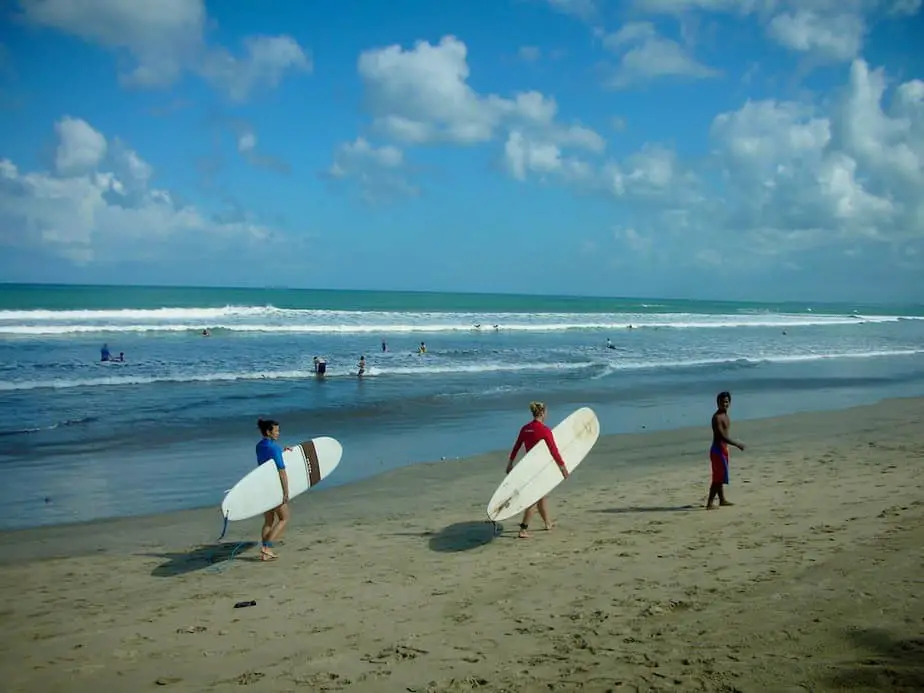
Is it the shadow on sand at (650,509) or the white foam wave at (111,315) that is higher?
the white foam wave at (111,315)

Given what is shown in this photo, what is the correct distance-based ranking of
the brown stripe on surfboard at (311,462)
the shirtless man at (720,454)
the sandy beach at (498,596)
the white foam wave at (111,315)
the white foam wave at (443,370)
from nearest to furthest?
the sandy beach at (498,596), the shirtless man at (720,454), the brown stripe on surfboard at (311,462), the white foam wave at (443,370), the white foam wave at (111,315)

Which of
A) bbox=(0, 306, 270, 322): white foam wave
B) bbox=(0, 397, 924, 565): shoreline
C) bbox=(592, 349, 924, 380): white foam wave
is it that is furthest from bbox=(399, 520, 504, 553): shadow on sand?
bbox=(0, 306, 270, 322): white foam wave

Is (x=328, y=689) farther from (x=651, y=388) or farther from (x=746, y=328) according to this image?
(x=746, y=328)

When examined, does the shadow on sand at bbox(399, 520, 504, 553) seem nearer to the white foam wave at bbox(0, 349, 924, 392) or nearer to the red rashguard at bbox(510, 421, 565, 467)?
the red rashguard at bbox(510, 421, 565, 467)

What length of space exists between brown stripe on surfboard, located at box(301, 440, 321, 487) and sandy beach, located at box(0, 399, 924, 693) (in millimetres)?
574

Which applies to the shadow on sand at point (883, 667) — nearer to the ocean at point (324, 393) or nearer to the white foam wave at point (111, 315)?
the ocean at point (324, 393)

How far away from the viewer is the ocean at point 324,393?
12.3 meters

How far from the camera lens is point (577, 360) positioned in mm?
32250

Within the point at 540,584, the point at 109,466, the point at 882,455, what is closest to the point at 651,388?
the point at 882,455

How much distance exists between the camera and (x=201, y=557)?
790 cm

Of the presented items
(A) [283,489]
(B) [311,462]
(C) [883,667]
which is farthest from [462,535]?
(C) [883,667]

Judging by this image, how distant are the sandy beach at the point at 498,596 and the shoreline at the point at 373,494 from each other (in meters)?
0.06

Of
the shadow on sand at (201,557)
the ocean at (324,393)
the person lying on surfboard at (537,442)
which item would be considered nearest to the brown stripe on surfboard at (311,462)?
the shadow on sand at (201,557)

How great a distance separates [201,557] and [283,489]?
4.07 ft
